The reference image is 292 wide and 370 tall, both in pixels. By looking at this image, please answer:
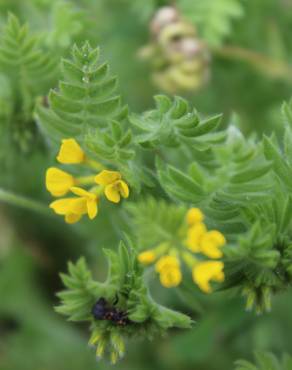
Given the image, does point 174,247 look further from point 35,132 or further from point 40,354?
point 40,354

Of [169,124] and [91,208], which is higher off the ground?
[169,124]

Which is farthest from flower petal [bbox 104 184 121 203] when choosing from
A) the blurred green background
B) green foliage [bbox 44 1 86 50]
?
the blurred green background

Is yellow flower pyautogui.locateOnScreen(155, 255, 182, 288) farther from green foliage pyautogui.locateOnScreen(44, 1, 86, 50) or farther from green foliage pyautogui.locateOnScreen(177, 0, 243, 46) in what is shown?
green foliage pyautogui.locateOnScreen(177, 0, 243, 46)

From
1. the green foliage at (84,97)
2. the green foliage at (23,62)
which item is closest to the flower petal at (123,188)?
the green foliage at (84,97)

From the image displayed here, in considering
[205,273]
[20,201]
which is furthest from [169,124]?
[20,201]

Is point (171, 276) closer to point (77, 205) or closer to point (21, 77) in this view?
point (77, 205)

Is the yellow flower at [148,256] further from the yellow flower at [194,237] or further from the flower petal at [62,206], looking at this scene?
the flower petal at [62,206]

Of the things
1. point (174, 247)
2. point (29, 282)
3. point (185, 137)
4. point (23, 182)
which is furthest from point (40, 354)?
point (174, 247)
